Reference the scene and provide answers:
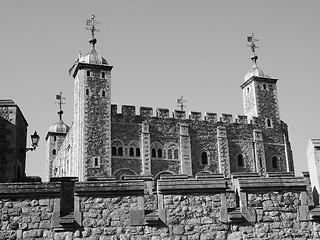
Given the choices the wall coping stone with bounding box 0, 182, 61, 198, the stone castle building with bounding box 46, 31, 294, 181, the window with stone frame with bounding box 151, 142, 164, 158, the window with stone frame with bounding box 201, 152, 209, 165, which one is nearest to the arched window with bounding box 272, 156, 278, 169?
the stone castle building with bounding box 46, 31, 294, 181

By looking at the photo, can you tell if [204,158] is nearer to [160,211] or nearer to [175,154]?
[175,154]

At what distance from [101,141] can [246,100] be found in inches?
636

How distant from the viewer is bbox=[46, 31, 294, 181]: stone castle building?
41062mm

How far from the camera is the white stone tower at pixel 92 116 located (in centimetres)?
4019

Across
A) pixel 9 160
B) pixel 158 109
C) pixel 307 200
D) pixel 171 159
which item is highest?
pixel 158 109

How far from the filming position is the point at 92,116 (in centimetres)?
4128

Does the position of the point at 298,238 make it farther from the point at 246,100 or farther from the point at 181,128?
the point at 246,100

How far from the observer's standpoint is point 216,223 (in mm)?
8555

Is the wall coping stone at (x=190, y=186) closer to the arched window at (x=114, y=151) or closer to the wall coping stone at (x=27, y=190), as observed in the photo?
the wall coping stone at (x=27, y=190)

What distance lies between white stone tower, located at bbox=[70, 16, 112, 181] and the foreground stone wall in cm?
3078

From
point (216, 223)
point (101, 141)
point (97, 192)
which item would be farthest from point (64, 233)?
point (101, 141)

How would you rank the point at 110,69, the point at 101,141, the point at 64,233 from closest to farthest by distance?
the point at 64,233, the point at 101,141, the point at 110,69

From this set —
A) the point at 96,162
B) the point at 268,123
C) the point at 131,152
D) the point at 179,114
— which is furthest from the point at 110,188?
the point at 268,123

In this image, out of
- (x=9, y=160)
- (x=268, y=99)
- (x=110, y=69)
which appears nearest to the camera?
(x=9, y=160)
